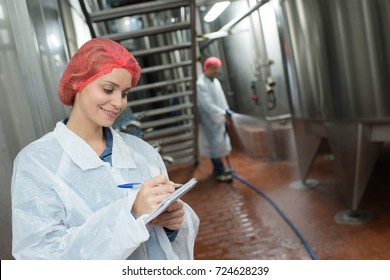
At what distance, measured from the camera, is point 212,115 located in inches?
165

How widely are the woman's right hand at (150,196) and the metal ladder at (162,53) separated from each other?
1.89 m

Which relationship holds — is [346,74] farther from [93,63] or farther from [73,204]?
[73,204]

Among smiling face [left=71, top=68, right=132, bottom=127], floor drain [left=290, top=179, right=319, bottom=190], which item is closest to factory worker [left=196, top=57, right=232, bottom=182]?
floor drain [left=290, top=179, right=319, bottom=190]

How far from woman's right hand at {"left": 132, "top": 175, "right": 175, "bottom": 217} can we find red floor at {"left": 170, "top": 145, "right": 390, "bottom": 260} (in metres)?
1.63

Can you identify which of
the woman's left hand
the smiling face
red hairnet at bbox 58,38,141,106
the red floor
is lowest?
the red floor

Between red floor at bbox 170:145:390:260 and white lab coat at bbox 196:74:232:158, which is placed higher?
white lab coat at bbox 196:74:232:158

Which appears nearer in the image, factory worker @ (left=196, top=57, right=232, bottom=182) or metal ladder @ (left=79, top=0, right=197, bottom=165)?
metal ladder @ (left=79, top=0, right=197, bottom=165)

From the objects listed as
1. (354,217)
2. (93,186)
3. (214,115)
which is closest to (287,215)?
(354,217)

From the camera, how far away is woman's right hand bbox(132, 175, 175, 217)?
839 millimetres

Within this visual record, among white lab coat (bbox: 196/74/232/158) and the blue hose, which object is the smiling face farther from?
white lab coat (bbox: 196/74/232/158)

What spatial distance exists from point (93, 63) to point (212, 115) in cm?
327

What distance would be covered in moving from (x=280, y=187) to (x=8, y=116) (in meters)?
2.80
